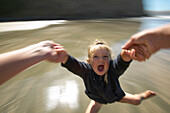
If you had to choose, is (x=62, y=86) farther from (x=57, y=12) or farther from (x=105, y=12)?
(x=105, y=12)

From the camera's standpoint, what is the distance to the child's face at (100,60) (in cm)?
139

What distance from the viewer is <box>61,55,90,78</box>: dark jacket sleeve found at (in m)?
1.34

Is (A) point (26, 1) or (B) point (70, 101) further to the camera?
(A) point (26, 1)

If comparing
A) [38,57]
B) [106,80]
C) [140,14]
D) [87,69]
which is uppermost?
[140,14]

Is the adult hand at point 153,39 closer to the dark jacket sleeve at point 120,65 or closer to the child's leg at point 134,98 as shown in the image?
the dark jacket sleeve at point 120,65

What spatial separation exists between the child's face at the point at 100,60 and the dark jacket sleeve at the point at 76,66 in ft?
0.31

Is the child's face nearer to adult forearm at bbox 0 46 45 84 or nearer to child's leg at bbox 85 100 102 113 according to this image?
child's leg at bbox 85 100 102 113

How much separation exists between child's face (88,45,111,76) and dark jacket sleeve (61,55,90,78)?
10 cm

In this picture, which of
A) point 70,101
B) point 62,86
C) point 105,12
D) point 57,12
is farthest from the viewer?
point 105,12

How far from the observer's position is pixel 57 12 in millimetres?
15516

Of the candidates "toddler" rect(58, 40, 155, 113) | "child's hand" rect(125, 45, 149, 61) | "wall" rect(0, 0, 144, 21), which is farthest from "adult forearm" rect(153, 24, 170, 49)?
"wall" rect(0, 0, 144, 21)

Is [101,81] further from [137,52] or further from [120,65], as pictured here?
[137,52]

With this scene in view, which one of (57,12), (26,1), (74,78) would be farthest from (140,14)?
(74,78)

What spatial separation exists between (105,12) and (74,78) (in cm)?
1783
